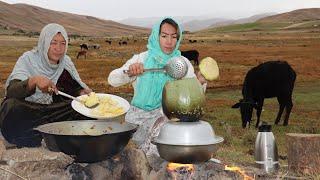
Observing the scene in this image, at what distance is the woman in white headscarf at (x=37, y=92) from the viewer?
5094 millimetres

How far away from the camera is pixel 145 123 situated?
5.59 meters

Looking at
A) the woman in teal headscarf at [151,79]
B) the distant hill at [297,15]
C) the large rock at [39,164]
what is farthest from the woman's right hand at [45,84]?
the distant hill at [297,15]

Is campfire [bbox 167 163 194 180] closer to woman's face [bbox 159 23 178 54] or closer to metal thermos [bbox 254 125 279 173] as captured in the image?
woman's face [bbox 159 23 178 54]

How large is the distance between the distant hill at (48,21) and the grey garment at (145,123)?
4885 inches

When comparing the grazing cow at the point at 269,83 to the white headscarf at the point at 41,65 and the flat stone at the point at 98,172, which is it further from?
the flat stone at the point at 98,172

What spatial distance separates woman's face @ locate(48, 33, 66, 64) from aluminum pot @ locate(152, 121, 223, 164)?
1725 mm

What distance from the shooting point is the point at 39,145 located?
525 cm

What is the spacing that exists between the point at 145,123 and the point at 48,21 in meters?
150

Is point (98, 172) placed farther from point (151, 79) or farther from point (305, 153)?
point (305, 153)

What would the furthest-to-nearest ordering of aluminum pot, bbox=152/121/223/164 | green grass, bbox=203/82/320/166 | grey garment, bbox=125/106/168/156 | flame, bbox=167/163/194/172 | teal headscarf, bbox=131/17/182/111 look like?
green grass, bbox=203/82/320/166
teal headscarf, bbox=131/17/182/111
grey garment, bbox=125/106/168/156
flame, bbox=167/163/194/172
aluminum pot, bbox=152/121/223/164

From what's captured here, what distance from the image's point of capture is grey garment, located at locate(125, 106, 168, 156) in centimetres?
537

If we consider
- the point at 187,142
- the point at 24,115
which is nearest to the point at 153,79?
the point at 24,115

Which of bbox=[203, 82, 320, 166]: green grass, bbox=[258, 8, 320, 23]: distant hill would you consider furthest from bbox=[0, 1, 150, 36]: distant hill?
bbox=[203, 82, 320, 166]: green grass

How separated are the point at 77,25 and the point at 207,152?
500ft
